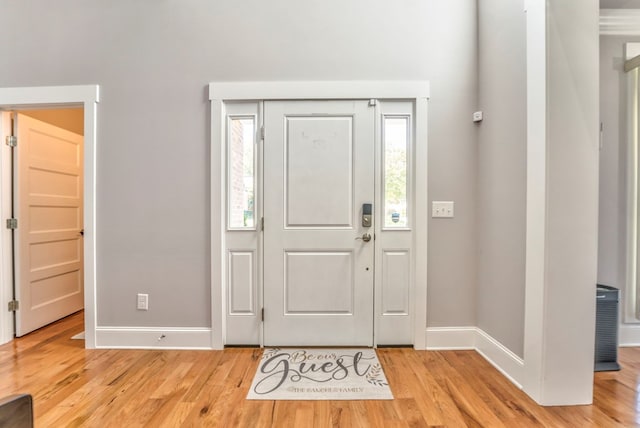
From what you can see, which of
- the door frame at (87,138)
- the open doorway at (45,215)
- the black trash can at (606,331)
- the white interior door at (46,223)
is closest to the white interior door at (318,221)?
the door frame at (87,138)

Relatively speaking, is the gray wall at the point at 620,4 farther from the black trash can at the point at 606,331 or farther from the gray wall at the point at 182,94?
the black trash can at the point at 606,331

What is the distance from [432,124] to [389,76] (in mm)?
518

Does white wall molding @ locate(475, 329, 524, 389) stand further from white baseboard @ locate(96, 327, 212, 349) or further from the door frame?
the door frame

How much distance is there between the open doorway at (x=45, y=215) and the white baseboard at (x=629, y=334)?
16.1ft

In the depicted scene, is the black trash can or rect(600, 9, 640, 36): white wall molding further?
A: rect(600, 9, 640, 36): white wall molding

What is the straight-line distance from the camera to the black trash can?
1.97 metres

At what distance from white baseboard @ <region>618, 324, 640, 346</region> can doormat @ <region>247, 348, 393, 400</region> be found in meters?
2.06

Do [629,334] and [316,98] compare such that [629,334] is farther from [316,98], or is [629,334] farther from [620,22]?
[316,98]

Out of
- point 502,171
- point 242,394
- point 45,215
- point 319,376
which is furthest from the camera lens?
point 45,215

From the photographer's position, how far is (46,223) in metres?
2.83

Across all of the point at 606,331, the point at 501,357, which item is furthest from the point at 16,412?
the point at 606,331

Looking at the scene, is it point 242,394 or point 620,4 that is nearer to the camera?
point 242,394

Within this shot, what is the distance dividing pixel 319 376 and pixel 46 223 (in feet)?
9.72

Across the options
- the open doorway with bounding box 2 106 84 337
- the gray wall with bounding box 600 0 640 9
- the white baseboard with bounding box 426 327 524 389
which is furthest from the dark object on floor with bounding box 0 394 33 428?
the gray wall with bounding box 600 0 640 9
